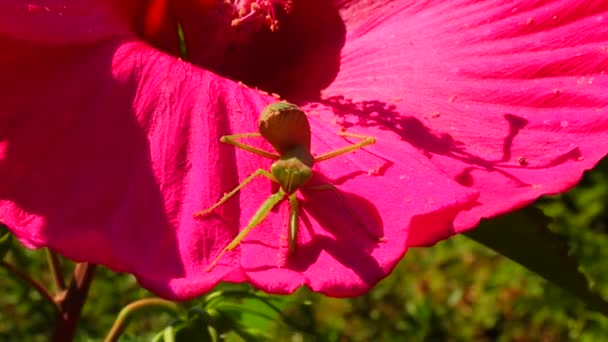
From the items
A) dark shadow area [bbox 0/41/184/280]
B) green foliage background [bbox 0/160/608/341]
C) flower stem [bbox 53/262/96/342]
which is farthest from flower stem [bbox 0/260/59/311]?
green foliage background [bbox 0/160/608/341]

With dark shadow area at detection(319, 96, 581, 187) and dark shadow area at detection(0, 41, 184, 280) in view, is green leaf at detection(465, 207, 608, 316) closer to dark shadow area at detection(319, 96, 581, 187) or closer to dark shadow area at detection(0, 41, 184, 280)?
dark shadow area at detection(319, 96, 581, 187)

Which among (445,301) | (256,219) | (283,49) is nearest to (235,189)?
(256,219)

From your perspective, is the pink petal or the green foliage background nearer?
the pink petal

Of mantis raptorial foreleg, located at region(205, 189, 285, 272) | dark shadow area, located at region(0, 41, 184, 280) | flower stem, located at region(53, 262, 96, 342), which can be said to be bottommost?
flower stem, located at region(53, 262, 96, 342)

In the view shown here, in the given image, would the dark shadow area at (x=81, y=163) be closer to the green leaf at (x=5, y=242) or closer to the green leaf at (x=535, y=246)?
the green leaf at (x=5, y=242)

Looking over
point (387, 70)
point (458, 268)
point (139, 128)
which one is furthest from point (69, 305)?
point (458, 268)

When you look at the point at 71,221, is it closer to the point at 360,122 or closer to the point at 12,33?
Result: the point at 12,33

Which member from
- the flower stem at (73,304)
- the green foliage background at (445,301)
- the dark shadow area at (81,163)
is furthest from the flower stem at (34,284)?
the green foliage background at (445,301)
